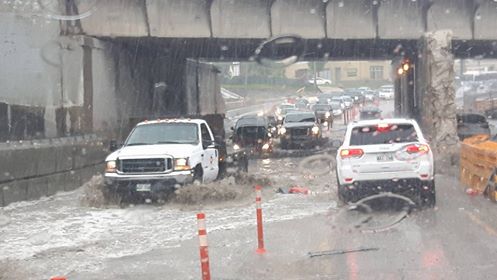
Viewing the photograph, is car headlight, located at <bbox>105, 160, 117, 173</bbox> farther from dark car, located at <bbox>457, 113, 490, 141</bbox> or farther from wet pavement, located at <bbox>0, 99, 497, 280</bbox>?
dark car, located at <bbox>457, 113, 490, 141</bbox>

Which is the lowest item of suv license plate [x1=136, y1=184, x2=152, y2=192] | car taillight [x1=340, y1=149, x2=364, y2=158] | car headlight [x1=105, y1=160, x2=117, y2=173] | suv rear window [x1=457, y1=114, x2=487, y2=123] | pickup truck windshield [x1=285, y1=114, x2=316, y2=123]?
suv license plate [x1=136, y1=184, x2=152, y2=192]

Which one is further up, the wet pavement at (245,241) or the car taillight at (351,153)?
the car taillight at (351,153)

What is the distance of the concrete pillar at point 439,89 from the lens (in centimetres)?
2750

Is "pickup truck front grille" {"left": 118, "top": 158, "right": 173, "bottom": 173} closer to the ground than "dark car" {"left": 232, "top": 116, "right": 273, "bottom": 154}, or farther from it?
closer to the ground

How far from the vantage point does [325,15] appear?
2780 centimetres

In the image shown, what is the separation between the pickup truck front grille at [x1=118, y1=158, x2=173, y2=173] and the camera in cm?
1455

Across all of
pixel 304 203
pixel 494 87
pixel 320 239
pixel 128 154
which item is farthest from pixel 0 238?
pixel 494 87

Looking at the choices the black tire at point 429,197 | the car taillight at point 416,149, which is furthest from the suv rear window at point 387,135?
the black tire at point 429,197

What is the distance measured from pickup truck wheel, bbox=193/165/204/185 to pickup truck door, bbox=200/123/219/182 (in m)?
0.22

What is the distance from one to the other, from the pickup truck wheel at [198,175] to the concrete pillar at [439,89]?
45.1 feet

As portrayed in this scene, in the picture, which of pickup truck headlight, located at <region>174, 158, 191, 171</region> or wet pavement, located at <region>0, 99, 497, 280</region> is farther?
pickup truck headlight, located at <region>174, 158, 191, 171</region>

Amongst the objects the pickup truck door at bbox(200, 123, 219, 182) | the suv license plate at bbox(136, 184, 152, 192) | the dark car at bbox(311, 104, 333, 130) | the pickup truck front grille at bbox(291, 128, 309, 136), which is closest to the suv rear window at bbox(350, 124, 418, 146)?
the pickup truck door at bbox(200, 123, 219, 182)

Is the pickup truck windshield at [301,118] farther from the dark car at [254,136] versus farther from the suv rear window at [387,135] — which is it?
the suv rear window at [387,135]

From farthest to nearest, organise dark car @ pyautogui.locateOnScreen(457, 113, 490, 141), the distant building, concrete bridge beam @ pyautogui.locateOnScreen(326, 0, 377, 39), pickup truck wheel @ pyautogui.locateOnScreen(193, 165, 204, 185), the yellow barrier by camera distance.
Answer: the distant building
dark car @ pyautogui.locateOnScreen(457, 113, 490, 141)
concrete bridge beam @ pyautogui.locateOnScreen(326, 0, 377, 39)
pickup truck wheel @ pyautogui.locateOnScreen(193, 165, 204, 185)
the yellow barrier
